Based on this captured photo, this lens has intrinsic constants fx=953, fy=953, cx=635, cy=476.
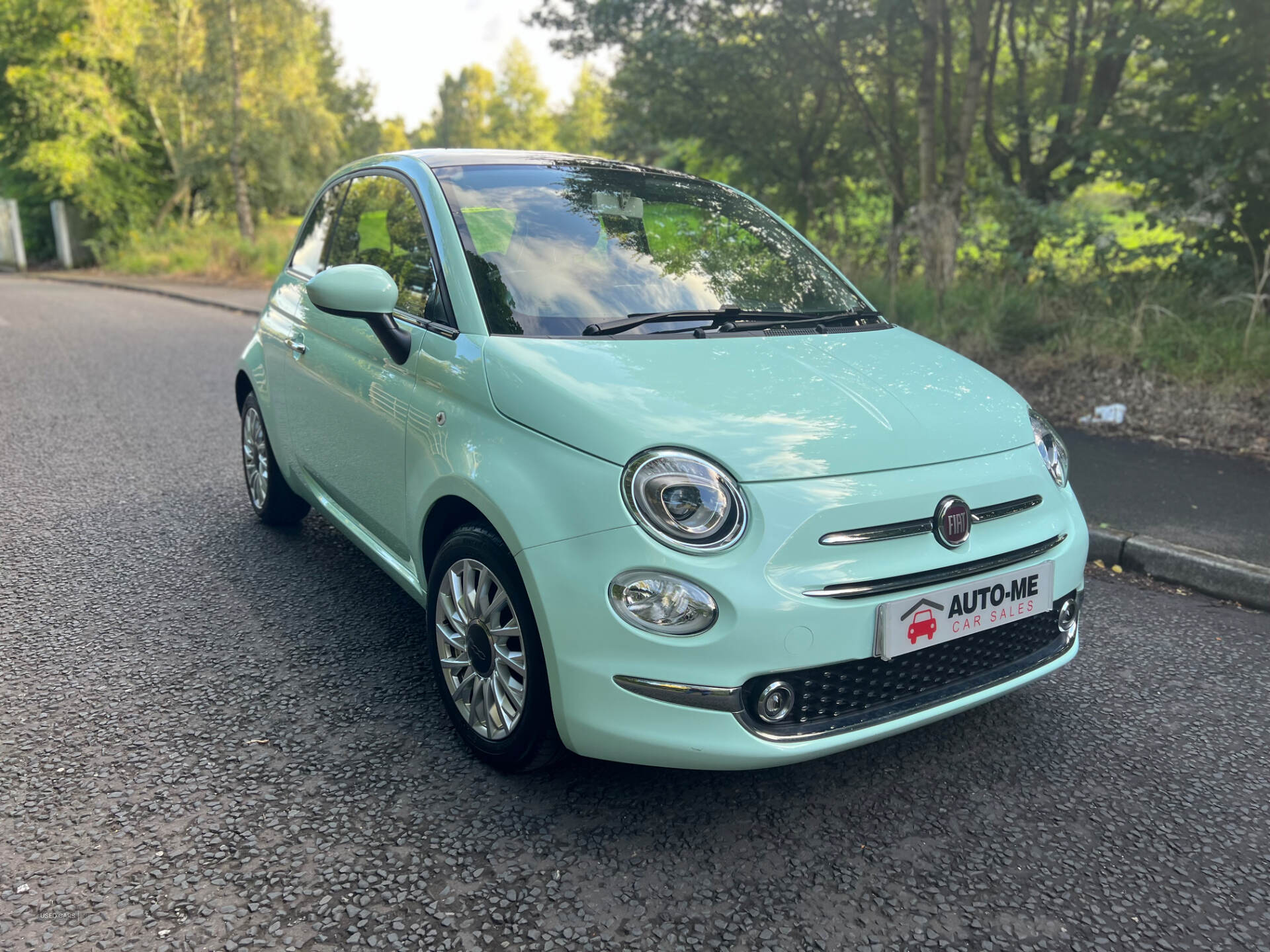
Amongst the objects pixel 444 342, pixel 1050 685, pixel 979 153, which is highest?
pixel 979 153

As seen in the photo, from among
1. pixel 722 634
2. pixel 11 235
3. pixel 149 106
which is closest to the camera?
pixel 722 634

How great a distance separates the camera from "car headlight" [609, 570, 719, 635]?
7.13 feet

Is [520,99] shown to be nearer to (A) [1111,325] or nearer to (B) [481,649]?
(A) [1111,325]

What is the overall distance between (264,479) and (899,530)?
11.1 ft

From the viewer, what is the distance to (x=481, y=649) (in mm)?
2635

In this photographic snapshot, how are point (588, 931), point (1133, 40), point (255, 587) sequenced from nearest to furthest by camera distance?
point (588, 931), point (255, 587), point (1133, 40)

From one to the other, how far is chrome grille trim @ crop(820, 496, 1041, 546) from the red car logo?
0.19 metres

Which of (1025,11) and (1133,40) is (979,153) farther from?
(1133,40)

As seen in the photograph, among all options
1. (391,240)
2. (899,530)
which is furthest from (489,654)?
(391,240)

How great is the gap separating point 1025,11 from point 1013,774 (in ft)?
33.7

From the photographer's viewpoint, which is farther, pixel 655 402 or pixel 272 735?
pixel 272 735

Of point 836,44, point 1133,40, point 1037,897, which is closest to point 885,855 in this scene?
point 1037,897

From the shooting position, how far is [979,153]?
1236cm

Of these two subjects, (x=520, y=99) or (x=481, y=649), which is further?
(x=520, y=99)
